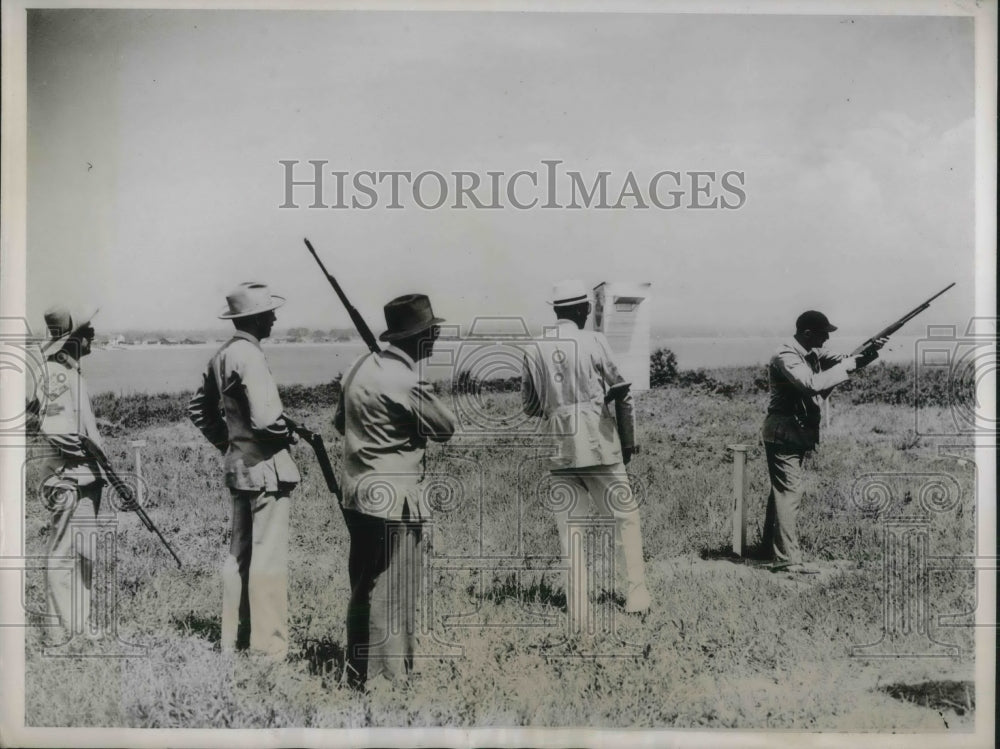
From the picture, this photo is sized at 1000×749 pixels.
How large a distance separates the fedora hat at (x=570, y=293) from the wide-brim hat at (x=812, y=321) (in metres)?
0.97

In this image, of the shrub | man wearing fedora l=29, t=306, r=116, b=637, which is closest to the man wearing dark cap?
the shrub

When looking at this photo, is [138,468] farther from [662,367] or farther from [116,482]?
[662,367]

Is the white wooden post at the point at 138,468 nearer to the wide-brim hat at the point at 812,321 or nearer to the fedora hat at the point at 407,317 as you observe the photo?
the fedora hat at the point at 407,317

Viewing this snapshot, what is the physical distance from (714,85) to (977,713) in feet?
10.1

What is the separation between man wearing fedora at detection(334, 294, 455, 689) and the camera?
3641 mm

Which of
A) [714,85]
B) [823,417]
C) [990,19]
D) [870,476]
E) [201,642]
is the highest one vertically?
[990,19]

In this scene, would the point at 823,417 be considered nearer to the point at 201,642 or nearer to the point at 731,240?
the point at 731,240

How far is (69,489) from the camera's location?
3787 millimetres

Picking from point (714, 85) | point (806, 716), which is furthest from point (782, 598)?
point (714, 85)

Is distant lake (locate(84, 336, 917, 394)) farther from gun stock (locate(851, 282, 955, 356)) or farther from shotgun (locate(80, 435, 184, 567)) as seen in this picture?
shotgun (locate(80, 435, 184, 567))

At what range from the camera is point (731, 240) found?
3773mm

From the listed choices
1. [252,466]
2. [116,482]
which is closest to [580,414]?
[252,466]

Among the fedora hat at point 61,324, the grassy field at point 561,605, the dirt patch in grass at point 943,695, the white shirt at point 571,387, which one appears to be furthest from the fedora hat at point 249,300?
the dirt patch in grass at point 943,695

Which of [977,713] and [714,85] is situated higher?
[714,85]
